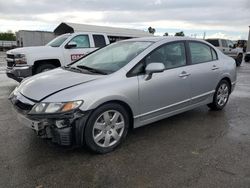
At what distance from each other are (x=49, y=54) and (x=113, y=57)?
175 inches

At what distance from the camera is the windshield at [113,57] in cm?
395

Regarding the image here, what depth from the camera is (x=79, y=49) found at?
9031 mm

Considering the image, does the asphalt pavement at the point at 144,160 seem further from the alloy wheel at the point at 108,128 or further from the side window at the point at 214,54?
the side window at the point at 214,54

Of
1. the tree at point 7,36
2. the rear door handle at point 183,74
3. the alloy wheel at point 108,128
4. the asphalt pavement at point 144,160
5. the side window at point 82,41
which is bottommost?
the asphalt pavement at point 144,160

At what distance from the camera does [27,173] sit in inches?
118

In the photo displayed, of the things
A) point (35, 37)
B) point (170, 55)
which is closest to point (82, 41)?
point (170, 55)

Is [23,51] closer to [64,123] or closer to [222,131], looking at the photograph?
[64,123]

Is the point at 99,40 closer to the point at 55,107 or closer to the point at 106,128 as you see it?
the point at 106,128

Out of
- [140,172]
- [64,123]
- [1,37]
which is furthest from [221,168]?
[1,37]

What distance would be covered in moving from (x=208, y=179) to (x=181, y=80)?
6.19 feet

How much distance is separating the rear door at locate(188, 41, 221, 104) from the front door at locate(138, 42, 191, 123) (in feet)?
0.64

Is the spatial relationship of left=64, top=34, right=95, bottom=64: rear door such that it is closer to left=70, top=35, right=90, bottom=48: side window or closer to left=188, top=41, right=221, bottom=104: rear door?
left=70, top=35, right=90, bottom=48: side window

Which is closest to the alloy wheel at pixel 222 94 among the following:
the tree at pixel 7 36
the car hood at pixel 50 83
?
the car hood at pixel 50 83

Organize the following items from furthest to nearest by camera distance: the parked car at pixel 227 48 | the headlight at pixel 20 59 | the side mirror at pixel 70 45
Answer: the parked car at pixel 227 48
the side mirror at pixel 70 45
the headlight at pixel 20 59
